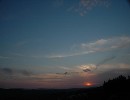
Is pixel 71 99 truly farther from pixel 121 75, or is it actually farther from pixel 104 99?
pixel 121 75

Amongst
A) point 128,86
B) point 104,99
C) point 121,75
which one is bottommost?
point 104,99

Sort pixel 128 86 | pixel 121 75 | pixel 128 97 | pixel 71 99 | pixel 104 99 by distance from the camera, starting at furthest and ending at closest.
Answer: pixel 121 75 → pixel 71 99 → pixel 128 86 → pixel 104 99 → pixel 128 97

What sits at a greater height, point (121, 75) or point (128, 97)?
point (121, 75)

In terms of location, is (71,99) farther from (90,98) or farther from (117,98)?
(117,98)

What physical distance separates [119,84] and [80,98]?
10983mm

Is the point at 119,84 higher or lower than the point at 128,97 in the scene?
higher

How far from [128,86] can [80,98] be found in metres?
12.9

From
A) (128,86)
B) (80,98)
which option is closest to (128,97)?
(128,86)

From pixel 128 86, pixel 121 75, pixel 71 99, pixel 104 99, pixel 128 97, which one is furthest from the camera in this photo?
pixel 121 75

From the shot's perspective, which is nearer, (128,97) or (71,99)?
(128,97)

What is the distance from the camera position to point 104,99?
43656 mm

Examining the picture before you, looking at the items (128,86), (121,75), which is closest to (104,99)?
(128,86)

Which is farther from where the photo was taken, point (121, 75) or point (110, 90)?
point (121, 75)

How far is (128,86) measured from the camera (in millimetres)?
49344
